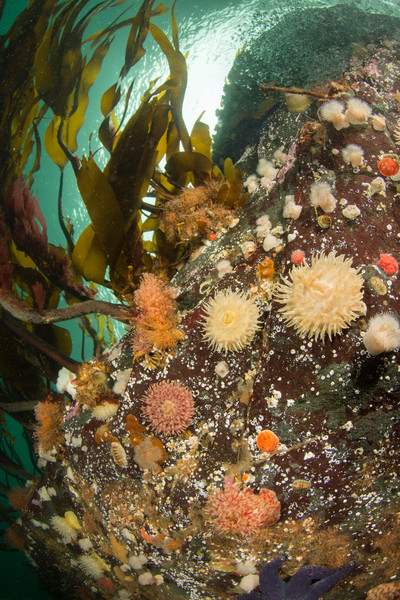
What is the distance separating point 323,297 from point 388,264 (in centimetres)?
54

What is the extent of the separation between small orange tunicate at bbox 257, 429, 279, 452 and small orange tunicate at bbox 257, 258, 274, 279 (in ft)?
3.28

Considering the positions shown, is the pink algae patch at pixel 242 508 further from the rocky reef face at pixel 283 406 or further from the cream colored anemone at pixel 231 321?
the cream colored anemone at pixel 231 321

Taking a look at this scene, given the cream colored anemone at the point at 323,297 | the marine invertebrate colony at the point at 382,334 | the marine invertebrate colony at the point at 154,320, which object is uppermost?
the marine invertebrate colony at the point at 154,320

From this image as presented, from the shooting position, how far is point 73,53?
10.6ft

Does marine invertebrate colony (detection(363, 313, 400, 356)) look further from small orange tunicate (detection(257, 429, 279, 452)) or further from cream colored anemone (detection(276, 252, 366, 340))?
small orange tunicate (detection(257, 429, 279, 452))

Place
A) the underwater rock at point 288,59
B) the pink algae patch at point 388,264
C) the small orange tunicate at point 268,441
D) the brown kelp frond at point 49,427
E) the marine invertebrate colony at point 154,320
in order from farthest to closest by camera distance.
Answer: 1. the brown kelp frond at point 49,427
2. the underwater rock at point 288,59
3. the marine invertebrate colony at point 154,320
4. the small orange tunicate at point 268,441
5. the pink algae patch at point 388,264

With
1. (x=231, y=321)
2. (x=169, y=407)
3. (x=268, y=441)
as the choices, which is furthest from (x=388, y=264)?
(x=169, y=407)

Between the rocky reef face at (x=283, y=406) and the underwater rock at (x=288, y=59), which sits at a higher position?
the underwater rock at (x=288, y=59)

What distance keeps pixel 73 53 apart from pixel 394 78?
312 centimetres

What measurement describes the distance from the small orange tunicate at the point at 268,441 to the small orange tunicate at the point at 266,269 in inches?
39.3

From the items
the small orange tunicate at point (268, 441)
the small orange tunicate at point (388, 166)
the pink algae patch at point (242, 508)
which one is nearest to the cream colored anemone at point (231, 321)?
the small orange tunicate at point (268, 441)

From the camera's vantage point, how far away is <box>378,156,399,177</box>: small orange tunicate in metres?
2.07

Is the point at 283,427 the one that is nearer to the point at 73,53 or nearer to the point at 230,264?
the point at 230,264

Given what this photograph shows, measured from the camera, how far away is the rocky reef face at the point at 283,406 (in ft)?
5.98
